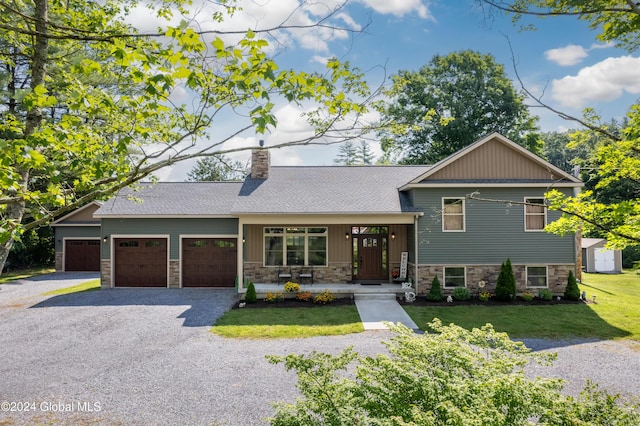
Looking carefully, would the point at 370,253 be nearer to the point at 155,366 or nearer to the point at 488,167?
the point at 488,167

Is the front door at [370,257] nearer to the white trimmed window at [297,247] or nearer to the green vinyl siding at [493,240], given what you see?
the white trimmed window at [297,247]

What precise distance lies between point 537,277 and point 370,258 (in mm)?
6332

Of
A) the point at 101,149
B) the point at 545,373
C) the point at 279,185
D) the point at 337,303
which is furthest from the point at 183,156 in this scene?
the point at 279,185

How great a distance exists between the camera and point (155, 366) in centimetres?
718

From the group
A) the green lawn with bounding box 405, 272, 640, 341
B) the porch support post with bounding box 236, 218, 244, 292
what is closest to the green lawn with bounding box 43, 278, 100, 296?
the porch support post with bounding box 236, 218, 244, 292

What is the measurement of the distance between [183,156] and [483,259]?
12.3m

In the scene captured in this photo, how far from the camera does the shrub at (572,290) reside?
12609mm

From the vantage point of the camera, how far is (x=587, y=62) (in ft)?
17.3

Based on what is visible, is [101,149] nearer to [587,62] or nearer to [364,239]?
[587,62]

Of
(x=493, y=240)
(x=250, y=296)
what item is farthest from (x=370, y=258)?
(x=250, y=296)

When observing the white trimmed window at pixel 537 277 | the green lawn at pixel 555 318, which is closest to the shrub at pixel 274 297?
the green lawn at pixel 555 318

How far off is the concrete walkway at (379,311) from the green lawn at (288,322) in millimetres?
295

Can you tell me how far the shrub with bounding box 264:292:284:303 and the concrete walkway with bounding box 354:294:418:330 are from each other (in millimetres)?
2752

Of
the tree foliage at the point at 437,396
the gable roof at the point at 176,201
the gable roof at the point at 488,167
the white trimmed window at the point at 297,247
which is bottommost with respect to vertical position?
the tree foliage at the point at 437,396
